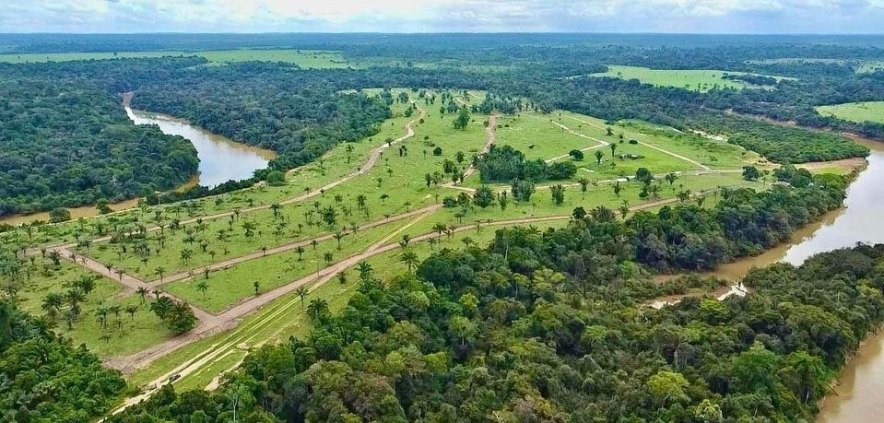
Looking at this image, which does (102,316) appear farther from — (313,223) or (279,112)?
(279,112)

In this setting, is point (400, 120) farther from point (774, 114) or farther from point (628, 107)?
point (774, 114)

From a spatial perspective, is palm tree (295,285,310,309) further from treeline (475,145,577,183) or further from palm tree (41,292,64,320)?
treeline (475,145,577,183)

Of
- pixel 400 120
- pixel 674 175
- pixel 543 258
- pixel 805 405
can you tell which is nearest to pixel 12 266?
pixel 543 258

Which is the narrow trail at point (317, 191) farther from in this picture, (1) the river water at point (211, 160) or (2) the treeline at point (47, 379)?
(2) the treeline at point (47, 379)

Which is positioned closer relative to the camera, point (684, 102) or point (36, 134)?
point (36, 134)

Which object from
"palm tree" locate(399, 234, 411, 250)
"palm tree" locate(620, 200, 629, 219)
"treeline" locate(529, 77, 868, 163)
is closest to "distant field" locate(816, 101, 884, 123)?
"treeline" locate(529, 77, 868, 163)

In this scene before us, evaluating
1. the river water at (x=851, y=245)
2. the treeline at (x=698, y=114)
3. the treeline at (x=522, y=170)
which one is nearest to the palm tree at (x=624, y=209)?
the river water at (x=851, y=245)
